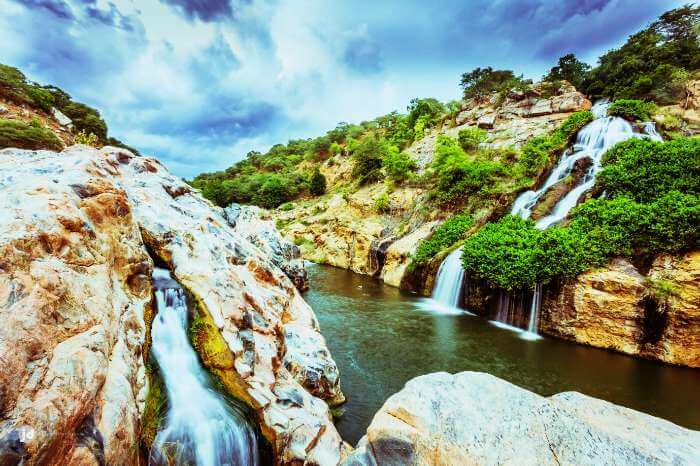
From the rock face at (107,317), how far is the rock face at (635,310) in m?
8.94

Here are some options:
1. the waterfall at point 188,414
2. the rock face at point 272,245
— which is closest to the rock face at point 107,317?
the waterfall at point 188,414

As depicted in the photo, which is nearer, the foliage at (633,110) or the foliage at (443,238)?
the foliage at (443,238)

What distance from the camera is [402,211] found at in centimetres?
2369

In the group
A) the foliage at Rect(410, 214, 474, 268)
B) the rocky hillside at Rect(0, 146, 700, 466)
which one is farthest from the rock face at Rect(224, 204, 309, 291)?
the rocky hillside at Rect(0, 146, 700, 466)

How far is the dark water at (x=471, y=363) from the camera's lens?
702cm

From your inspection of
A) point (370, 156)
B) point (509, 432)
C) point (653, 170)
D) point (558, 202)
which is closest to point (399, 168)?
point (370, 156)

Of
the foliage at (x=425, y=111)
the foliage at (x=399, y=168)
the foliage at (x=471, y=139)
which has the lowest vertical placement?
the foliage at (x=399, y=168)

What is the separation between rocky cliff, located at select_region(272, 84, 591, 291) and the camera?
19.8m

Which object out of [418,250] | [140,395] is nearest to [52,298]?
[140,395]

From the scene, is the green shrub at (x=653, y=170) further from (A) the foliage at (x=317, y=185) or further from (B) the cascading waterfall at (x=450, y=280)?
(A) the foliage at (x=317, y=185)

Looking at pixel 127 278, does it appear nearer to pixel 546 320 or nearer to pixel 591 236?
pixel 546 320

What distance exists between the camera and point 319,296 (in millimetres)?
15336

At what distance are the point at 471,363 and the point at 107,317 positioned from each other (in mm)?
8784

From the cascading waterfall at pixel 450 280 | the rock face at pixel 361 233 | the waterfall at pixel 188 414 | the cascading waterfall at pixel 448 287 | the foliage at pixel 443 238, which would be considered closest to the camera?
the waterfall at pixel 188 414
